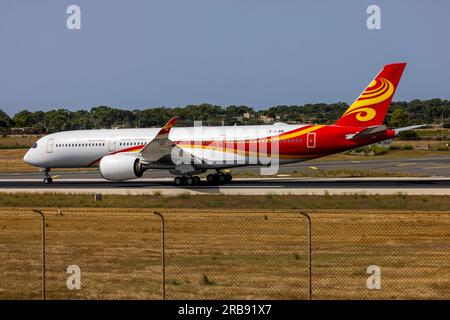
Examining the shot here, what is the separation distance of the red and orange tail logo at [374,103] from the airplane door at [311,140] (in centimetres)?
177

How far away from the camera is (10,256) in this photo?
20.3 meters

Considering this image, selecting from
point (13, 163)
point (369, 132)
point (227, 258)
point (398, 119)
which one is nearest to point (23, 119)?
point (398, 119)

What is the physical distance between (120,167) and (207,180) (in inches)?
238

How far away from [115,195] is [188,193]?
4.03 meters

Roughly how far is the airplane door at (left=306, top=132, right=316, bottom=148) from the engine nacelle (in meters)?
9.94

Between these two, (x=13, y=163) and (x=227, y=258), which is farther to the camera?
(x=13, y=163)

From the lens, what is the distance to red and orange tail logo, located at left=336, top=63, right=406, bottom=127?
134 ft

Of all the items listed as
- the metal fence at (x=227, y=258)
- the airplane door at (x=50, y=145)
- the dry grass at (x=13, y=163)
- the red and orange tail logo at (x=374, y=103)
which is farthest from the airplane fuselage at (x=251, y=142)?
the dry grass at (x=13, y=163)

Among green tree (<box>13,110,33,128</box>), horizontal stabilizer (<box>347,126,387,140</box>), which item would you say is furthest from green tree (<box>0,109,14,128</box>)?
horizontal stabilizer (<box>347,126,387,140</box>)

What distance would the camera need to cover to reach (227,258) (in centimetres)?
1919

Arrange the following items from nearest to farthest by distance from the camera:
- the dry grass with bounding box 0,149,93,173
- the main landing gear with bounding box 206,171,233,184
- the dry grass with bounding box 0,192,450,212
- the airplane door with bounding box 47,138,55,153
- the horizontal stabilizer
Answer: the dry grass with bounding box 0,192,450,212 < the horizontal stabilizer < the main landing gear with bounding box 206,171,233,184 < the airplane door with bounding box 47,138,55,153 < the dry grass with bounding box 0,149,93,173

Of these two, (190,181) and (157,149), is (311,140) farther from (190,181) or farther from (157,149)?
(157,149)

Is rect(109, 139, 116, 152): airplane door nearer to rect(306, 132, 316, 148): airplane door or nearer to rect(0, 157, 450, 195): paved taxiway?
rect(0, 157, 450, 195): paved taxiway
